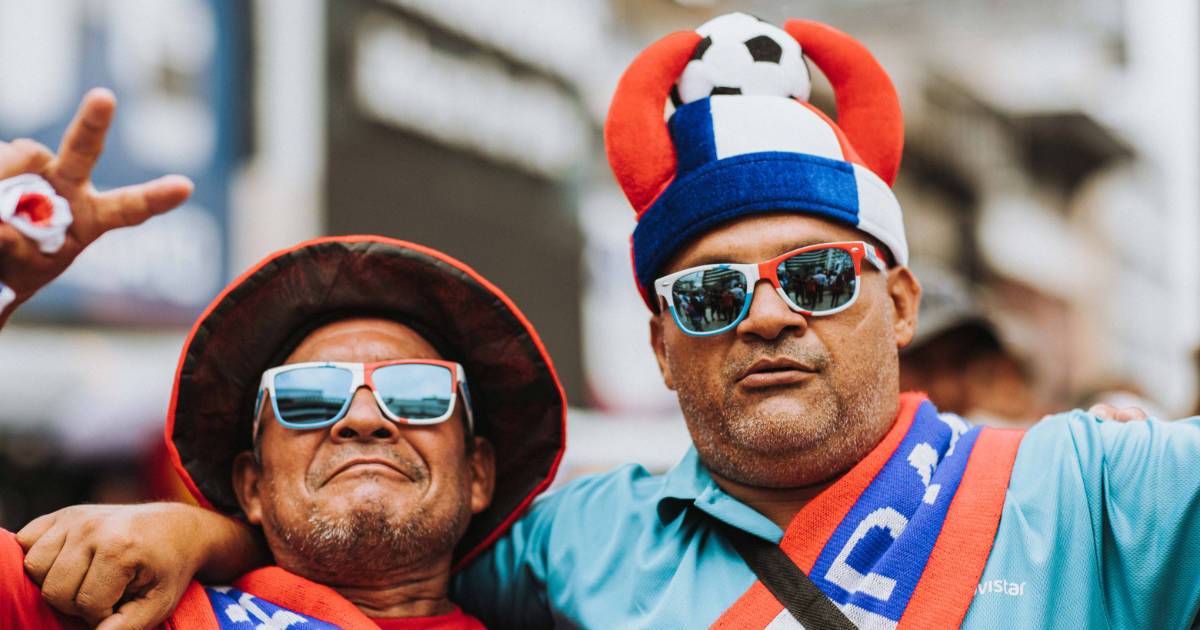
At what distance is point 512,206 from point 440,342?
309 inches

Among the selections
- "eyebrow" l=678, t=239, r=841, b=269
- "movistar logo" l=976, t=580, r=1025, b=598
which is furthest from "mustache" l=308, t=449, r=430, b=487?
"movistar logo" l=976, t=580, r=1025, b=598

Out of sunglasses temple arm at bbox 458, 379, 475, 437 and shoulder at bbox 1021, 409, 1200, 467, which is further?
sunglasses temple arm at bbox 458, 379, 475, 437

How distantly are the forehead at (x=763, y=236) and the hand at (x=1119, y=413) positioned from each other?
709mm

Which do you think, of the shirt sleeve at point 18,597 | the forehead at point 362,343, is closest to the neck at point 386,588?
the forehead at point 362,343

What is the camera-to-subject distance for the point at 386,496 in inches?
116

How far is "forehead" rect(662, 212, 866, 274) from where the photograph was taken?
9.27 feet

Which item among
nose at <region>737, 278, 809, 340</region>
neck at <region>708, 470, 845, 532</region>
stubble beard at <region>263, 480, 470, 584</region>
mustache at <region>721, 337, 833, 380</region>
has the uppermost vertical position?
nose at <region>737, 278, 809, 340</region>

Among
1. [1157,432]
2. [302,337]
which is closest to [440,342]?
[302,337]

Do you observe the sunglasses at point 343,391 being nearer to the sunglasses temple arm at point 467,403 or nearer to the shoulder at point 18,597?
the sunglasses temple arm at point 467,403

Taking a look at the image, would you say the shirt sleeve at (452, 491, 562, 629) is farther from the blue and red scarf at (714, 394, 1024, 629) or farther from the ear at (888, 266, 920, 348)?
the ear at (888, 266, 920, 348)

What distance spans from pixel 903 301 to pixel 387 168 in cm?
700

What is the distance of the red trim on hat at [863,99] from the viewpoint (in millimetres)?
3086

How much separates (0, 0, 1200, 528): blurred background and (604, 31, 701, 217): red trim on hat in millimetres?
1220

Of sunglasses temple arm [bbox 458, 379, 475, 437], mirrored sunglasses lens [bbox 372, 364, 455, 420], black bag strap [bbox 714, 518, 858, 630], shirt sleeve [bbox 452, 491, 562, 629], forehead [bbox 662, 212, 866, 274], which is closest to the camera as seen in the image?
black bag strap [bbox 714, 518, 858, 630]
